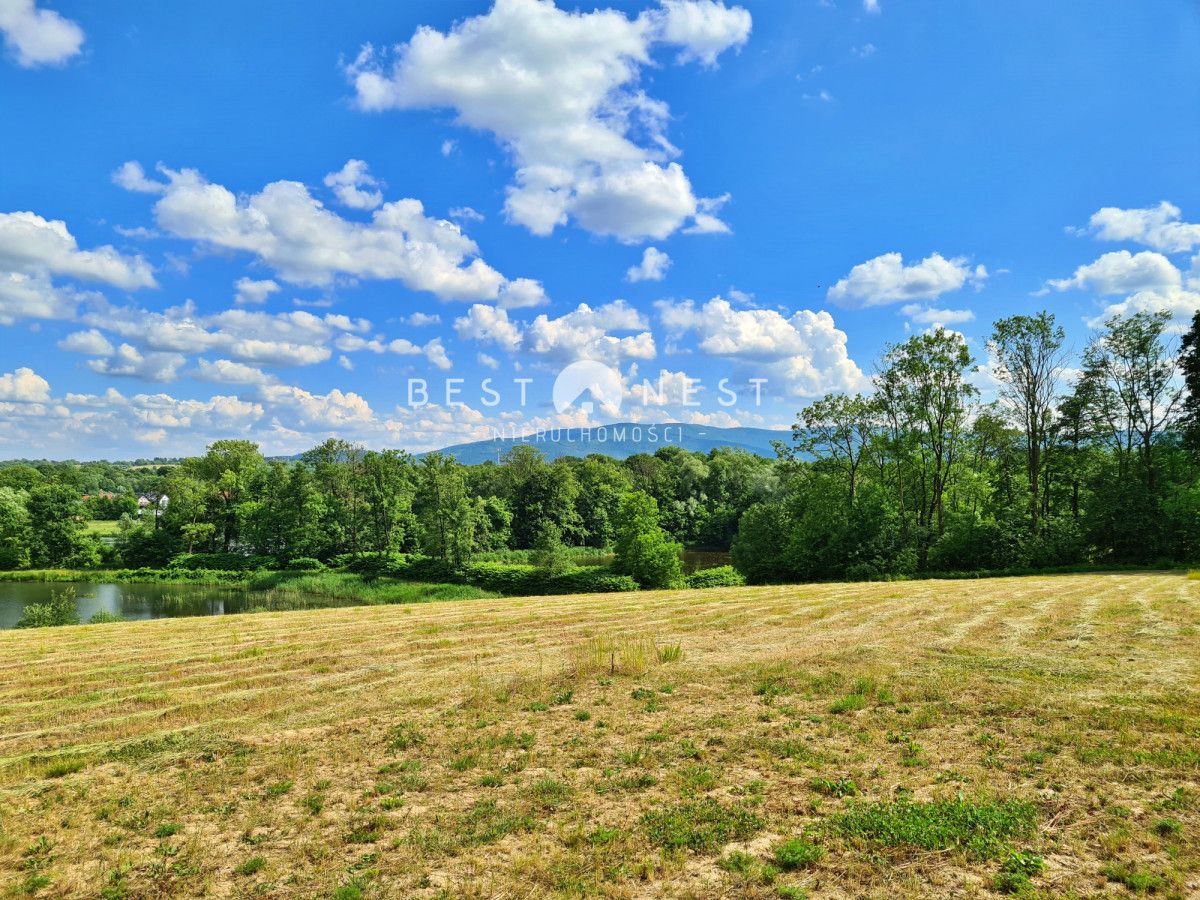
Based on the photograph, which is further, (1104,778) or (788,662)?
(788,662)

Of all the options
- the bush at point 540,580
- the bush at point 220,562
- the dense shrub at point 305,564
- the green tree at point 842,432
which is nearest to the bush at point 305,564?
the dense shrub at point 305,564

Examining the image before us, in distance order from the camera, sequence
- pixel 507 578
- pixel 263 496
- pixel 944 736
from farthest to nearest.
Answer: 1. pixel 263 496
2. pixel 507 578
3. pixel 944 736

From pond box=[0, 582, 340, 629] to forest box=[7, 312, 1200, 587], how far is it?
848 cm

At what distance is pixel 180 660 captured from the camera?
11820 millimetres

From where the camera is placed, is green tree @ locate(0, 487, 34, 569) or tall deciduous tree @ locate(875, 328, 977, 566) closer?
tall deciduous tree @ locate(875, 328, 977, 566)

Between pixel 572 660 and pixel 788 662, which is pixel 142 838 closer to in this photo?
pixel 572 660

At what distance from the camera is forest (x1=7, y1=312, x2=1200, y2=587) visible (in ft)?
97.9

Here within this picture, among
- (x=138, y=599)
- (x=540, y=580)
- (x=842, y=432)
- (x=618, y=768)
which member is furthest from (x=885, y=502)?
(x=138, y=599)

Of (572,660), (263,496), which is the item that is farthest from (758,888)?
(263,496)

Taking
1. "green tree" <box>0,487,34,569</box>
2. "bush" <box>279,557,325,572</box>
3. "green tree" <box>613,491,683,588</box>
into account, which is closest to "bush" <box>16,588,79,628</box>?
"bush" <box>279,557,325,572</box>

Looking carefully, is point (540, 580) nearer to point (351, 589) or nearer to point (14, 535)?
point (351, 589)

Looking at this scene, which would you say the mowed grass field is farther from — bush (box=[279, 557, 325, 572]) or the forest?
bush (box=[279, 557, 325, 572])

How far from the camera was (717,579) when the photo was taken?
34.5m

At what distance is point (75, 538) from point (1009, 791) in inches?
2844
